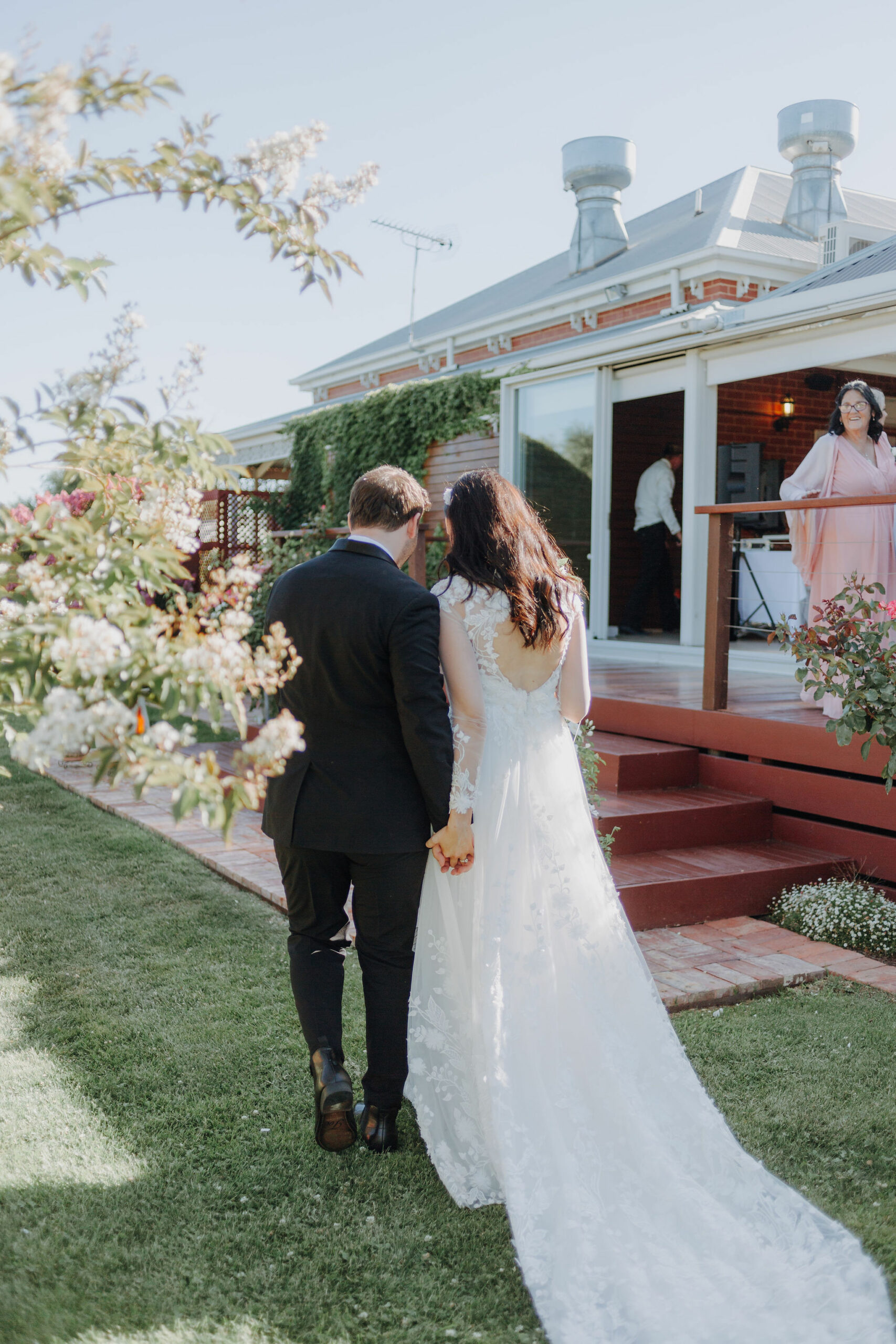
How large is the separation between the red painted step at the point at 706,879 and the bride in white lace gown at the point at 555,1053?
1743 millimetres

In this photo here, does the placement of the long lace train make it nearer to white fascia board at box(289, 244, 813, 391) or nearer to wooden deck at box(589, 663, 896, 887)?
wooden deck at box(589, 663, 896, 887)

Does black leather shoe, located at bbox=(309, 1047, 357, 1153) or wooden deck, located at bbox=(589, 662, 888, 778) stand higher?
wooden deck, located at bbox=(589, 662, 888, 778)

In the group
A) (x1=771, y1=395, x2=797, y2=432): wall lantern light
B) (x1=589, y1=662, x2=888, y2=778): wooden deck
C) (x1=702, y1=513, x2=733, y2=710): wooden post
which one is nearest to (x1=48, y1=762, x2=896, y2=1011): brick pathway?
(x1=589, y1=662, x2=888, y2=778): wooden deck

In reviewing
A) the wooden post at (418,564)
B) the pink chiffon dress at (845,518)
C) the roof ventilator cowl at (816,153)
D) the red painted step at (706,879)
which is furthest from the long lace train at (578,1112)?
the roof ventilator cowl at (816,153)

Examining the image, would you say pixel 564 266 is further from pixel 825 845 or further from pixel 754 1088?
pixel 754 1088

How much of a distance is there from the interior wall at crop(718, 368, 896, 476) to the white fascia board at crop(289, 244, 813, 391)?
129cm

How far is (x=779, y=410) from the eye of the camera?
11.4 m

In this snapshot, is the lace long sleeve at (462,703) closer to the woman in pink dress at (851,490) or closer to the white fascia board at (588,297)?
the woman in pink dress at (851,490)

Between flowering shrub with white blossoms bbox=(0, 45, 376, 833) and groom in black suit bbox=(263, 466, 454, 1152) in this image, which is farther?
groom in black suit bbox=(263, 466, 454, 1152)

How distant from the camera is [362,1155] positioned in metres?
2.88

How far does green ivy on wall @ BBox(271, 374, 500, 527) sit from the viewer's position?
11.5m

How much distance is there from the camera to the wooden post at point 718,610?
580cm

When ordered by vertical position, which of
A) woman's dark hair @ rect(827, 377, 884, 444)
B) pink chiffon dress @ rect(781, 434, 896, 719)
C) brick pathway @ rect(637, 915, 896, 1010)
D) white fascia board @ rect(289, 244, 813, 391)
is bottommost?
brick pathway @ rect(637, 915, 896, 1010)

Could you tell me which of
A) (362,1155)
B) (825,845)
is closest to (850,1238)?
(362,1155)
